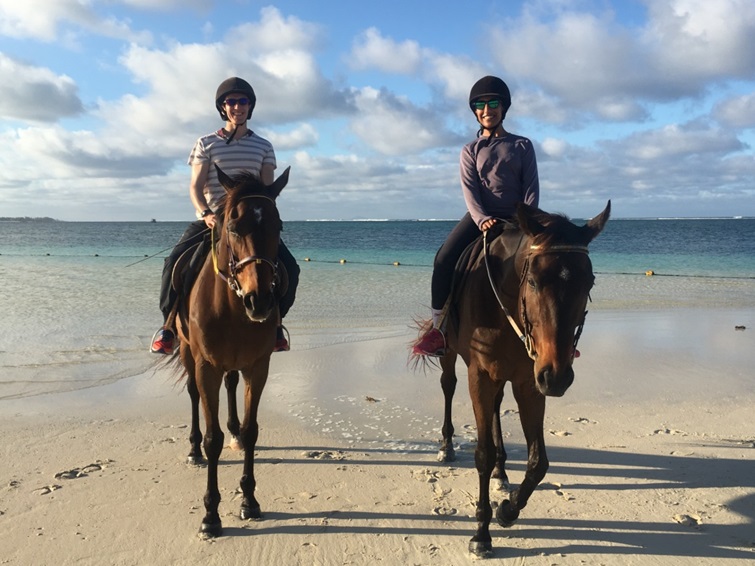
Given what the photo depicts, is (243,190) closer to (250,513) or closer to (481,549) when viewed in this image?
(250,513)

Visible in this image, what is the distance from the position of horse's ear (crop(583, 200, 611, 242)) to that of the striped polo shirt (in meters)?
3.02

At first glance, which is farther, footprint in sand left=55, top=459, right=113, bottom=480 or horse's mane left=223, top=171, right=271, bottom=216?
footprint in sand left=55, top=459, right=113, bottom=480

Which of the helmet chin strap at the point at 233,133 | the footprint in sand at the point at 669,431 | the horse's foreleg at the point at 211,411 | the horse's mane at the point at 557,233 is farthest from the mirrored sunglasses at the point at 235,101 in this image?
the footprint in sand at the point at 669,431

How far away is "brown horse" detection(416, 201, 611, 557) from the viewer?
2.88 metres

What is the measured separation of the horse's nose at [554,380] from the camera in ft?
9.25

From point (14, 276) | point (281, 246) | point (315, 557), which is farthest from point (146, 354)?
point (14, 276)

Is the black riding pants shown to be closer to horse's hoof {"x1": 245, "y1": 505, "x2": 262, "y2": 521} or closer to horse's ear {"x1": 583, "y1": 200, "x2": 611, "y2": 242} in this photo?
horse's ear {"x1": 583, "y1": 200, "x2": 611, "y2": 242}

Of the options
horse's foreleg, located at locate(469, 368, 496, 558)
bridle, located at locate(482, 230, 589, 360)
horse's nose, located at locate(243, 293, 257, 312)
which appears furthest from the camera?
horse's foreleg, located at locate(469, 368, 496, 558)

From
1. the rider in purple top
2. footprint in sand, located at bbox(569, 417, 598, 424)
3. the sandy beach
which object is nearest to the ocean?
the sandy beach

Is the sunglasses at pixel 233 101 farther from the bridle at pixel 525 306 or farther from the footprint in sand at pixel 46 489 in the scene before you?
the footprint in sand at pixel 46 489

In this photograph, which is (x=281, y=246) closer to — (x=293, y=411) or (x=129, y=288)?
(x=293, y=411)

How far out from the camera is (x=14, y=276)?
22.3m

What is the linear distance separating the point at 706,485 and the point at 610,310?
970 centimetres

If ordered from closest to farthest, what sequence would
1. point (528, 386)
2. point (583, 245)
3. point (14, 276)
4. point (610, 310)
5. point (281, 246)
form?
point (583, 245), point (528, 386), point (281, 246), point (610, 310), point (14, 276)
